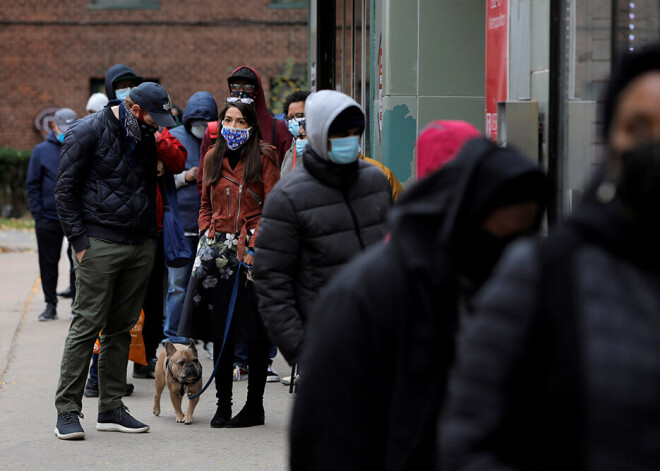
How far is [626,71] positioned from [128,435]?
520cm

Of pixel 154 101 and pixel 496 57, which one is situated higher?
pixel 496 57

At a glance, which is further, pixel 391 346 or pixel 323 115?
pixel 323 115

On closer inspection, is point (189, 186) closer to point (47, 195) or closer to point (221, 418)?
point (221, 418)

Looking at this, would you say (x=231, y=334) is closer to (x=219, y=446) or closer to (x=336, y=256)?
(x=219, y=446)

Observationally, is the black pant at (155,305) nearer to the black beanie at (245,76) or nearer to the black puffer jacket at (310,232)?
the black beanie at (245,76)

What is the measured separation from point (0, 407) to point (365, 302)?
18.7 feet

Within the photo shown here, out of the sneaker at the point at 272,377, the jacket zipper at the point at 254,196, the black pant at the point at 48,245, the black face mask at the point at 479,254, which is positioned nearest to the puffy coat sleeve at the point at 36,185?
the black pant at the point at 48,245

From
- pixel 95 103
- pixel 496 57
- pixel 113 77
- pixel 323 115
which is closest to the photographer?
pixel 323 115

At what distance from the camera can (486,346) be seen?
1.74 metres

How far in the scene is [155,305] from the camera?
8391 millimetres

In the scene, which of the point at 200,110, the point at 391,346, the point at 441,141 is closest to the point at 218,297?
the point at 200,110

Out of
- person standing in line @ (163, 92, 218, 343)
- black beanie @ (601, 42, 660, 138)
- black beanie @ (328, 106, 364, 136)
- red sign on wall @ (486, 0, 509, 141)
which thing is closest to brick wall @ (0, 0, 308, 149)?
person standing in line @ (163, 92, 218, 343)

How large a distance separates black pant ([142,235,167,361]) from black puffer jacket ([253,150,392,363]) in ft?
13.1

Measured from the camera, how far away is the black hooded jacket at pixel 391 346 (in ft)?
7.09
